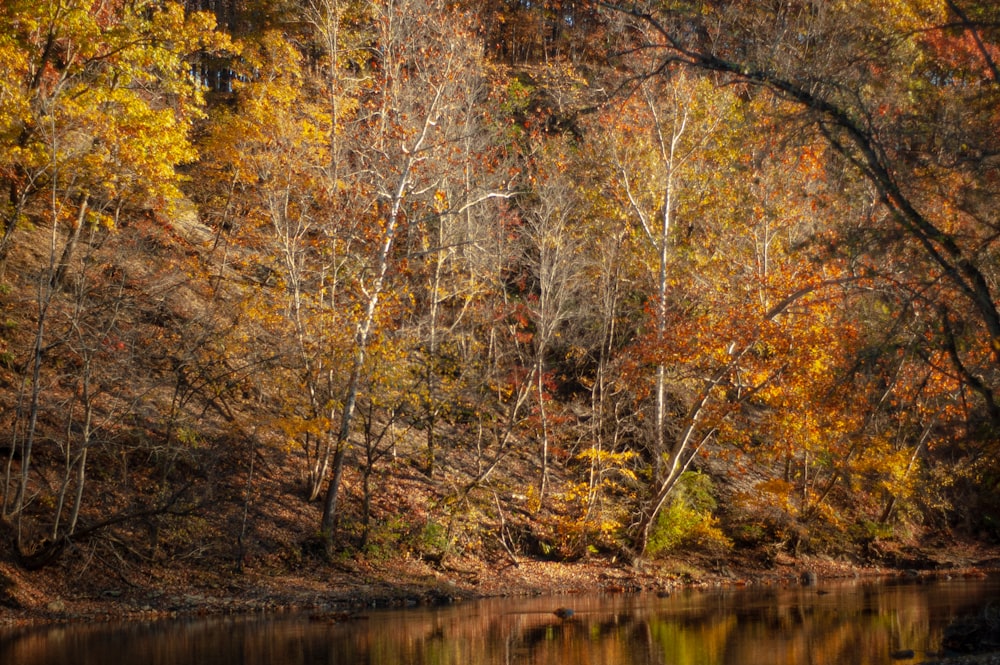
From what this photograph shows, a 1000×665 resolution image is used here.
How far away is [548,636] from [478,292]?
1287 centimetres

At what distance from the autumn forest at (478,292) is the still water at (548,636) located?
10.3 ft

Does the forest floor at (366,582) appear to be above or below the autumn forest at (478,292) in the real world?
below

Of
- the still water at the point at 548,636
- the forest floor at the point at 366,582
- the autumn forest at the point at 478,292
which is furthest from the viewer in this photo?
the forest floor at the point at 366,582

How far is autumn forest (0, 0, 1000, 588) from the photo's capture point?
13.0 metres

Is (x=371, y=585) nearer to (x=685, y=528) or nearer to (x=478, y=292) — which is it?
(x=478, y=292)

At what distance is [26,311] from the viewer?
21.9 meters

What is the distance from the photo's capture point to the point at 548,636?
1404cm

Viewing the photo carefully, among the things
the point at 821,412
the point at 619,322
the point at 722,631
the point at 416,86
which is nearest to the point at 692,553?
the point at 821,412

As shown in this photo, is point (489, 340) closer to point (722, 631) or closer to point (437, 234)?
point (437, 234)

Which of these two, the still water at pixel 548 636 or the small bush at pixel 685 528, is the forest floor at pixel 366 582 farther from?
the still water at pixel 548 636

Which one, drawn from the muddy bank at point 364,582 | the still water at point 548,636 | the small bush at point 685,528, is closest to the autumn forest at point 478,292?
the small bush at point 685,528

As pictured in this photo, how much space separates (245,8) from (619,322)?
2097 centimetres

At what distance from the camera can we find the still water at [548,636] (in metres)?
11.7

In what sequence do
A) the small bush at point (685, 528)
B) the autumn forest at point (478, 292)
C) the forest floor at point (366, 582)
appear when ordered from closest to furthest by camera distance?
the autumn forest at point (478, 292)
the forest floor at point (366, 582)
the small bush at point (685, 528)
